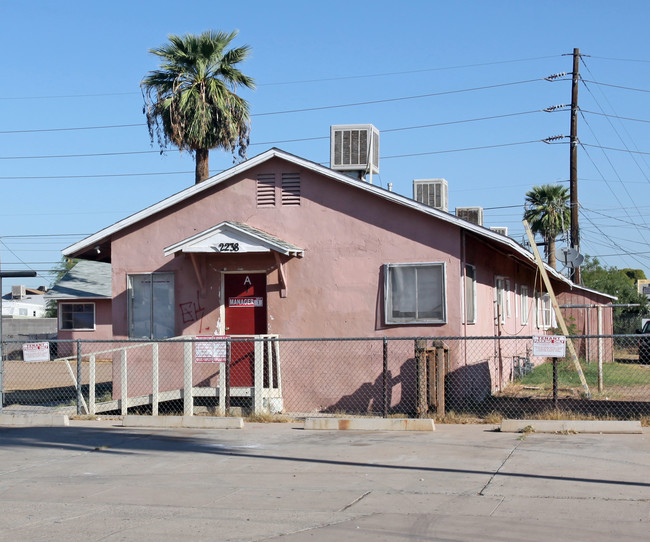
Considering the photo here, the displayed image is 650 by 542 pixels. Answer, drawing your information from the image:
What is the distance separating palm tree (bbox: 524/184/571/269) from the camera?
46906mm

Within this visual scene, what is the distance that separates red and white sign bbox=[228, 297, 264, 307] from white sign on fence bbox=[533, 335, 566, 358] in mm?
5822

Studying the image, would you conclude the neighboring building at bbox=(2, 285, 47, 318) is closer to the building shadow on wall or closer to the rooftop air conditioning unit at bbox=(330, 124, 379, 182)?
the rooftop air conditioning unit at bbox=(330, 124, 379, 182)

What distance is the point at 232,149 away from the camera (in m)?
27.3

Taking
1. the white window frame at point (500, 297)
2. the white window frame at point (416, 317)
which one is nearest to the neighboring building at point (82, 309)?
the white window frame at point (500, 297)

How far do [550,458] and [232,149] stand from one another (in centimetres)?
1943

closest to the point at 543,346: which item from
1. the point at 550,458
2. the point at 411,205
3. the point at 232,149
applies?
the point at 550,458

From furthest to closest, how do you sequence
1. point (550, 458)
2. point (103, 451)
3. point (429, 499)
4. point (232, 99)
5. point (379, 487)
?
point (232, 99) < point (103, 451) < point (550, 458) < point (379, 487) < point (429, 499)

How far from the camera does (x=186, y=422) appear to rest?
1334 cm

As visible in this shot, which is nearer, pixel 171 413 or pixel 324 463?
pixel 324 463

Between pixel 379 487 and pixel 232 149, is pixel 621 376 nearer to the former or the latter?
pixel 232 149

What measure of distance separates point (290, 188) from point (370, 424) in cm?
542

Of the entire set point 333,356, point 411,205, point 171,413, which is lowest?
point 171,413

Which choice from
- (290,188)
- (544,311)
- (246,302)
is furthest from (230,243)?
(544,311)

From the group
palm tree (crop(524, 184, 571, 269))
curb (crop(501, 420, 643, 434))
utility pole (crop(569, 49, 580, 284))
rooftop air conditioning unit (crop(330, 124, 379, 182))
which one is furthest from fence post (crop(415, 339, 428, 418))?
palm tree (crop(524, 184, 571, 269))
